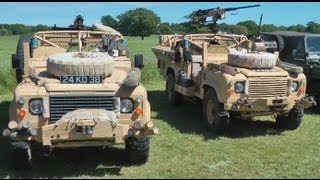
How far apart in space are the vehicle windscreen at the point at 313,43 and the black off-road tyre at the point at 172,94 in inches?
129

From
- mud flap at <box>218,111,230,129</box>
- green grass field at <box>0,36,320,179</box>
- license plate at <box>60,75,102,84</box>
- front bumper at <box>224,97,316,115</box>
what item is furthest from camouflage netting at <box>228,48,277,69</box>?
license plate at <box>60,75,102,84</box>

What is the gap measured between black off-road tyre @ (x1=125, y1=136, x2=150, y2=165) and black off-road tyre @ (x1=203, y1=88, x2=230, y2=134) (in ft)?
8.19

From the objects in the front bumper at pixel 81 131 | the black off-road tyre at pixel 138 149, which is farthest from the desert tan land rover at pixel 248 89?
the front bumper at pixel 81 131

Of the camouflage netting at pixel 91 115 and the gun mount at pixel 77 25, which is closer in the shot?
the camouflage netting at pixel 91 115

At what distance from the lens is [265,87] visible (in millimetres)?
9141

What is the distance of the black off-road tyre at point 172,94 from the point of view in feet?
41.4

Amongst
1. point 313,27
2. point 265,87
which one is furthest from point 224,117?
point 313,27

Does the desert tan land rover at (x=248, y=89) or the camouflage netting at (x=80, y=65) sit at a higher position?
the camouflage netting at (x=80, y=65)

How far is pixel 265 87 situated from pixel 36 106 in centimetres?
428

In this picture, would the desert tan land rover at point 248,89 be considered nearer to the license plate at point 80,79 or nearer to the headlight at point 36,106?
the license plate at point 80,79

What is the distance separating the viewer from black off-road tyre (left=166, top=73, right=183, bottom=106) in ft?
41.4

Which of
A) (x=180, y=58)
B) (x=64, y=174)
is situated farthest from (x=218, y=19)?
(x=64, y=174)

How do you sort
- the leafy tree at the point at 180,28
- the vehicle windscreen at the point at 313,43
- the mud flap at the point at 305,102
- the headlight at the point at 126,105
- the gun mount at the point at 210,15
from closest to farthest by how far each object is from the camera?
the headlight at the point at 126,105
the mud flap at the point at 305,102
the vehicle windscreen at the point at 313,43
the gun mount at the point at 210,15
the leafy tree at the point at 180,28

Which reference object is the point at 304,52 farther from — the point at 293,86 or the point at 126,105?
the point at 126,105
